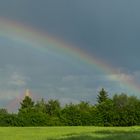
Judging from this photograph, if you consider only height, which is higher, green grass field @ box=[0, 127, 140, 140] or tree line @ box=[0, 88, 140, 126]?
tree line @ box=[0, 88, 140, 126]

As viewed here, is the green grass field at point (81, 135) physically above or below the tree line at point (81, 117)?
below

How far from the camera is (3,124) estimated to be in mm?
70062

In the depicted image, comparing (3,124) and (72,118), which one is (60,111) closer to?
(72,118)

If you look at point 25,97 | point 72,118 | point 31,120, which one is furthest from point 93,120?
point 25,97

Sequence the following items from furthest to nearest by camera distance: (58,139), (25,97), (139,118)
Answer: (25,97), (139,118), (58,139)

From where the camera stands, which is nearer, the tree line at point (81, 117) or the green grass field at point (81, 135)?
the green grass field at point (81, 135)

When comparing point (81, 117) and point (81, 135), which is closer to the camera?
point (81, 135)

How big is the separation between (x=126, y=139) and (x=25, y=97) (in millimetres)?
82765

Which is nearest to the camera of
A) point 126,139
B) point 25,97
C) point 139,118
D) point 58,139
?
point 126,139

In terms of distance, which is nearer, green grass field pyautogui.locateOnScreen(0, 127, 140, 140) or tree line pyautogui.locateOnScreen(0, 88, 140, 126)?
green grass field pyautogui.locateOnScreen(0, 127, 140, 140)

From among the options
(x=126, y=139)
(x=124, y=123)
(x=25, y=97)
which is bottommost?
(x=126, y=139)

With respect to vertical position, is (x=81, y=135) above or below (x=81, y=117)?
below

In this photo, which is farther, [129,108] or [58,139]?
[129,108]

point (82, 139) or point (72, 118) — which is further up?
point (72, 118)
